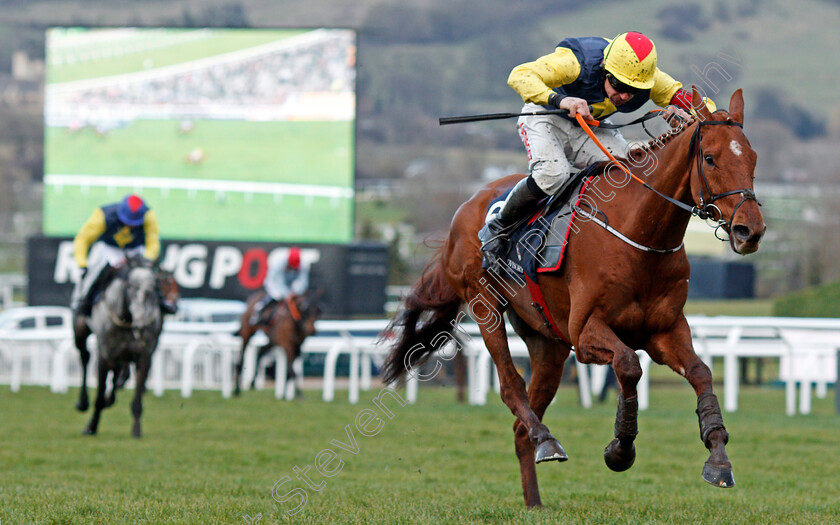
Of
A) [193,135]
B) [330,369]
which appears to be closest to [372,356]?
[330,369]

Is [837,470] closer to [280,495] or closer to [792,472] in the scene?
[792,472]

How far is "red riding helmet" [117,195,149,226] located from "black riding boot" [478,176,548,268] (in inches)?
162

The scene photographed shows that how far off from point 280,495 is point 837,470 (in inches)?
132

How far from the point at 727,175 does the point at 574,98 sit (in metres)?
0.87

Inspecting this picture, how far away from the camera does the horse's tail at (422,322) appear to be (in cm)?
562

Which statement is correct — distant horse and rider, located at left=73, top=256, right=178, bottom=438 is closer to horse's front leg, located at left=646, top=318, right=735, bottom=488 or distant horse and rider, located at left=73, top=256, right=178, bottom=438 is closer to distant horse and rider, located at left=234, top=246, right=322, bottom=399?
distant horse and rider, located at left=234, top=246, right=322, bottom=399

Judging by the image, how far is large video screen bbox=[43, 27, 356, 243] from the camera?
16.4 metres

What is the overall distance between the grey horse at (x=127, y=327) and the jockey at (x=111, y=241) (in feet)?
0.42

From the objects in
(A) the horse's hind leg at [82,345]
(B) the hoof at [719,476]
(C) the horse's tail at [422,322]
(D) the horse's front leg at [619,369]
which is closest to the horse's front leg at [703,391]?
(B) the hoof at [719,476]

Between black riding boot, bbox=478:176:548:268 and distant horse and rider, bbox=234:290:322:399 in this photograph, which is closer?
black riding boot, bbox=478:176:548:268

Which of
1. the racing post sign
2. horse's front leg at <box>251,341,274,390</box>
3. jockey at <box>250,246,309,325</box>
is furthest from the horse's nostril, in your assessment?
the racing post sign

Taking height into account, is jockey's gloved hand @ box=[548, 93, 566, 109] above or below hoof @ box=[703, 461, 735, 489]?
above

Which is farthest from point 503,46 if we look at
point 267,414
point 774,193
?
point 267,414

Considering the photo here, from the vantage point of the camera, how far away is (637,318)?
13.5 ft
